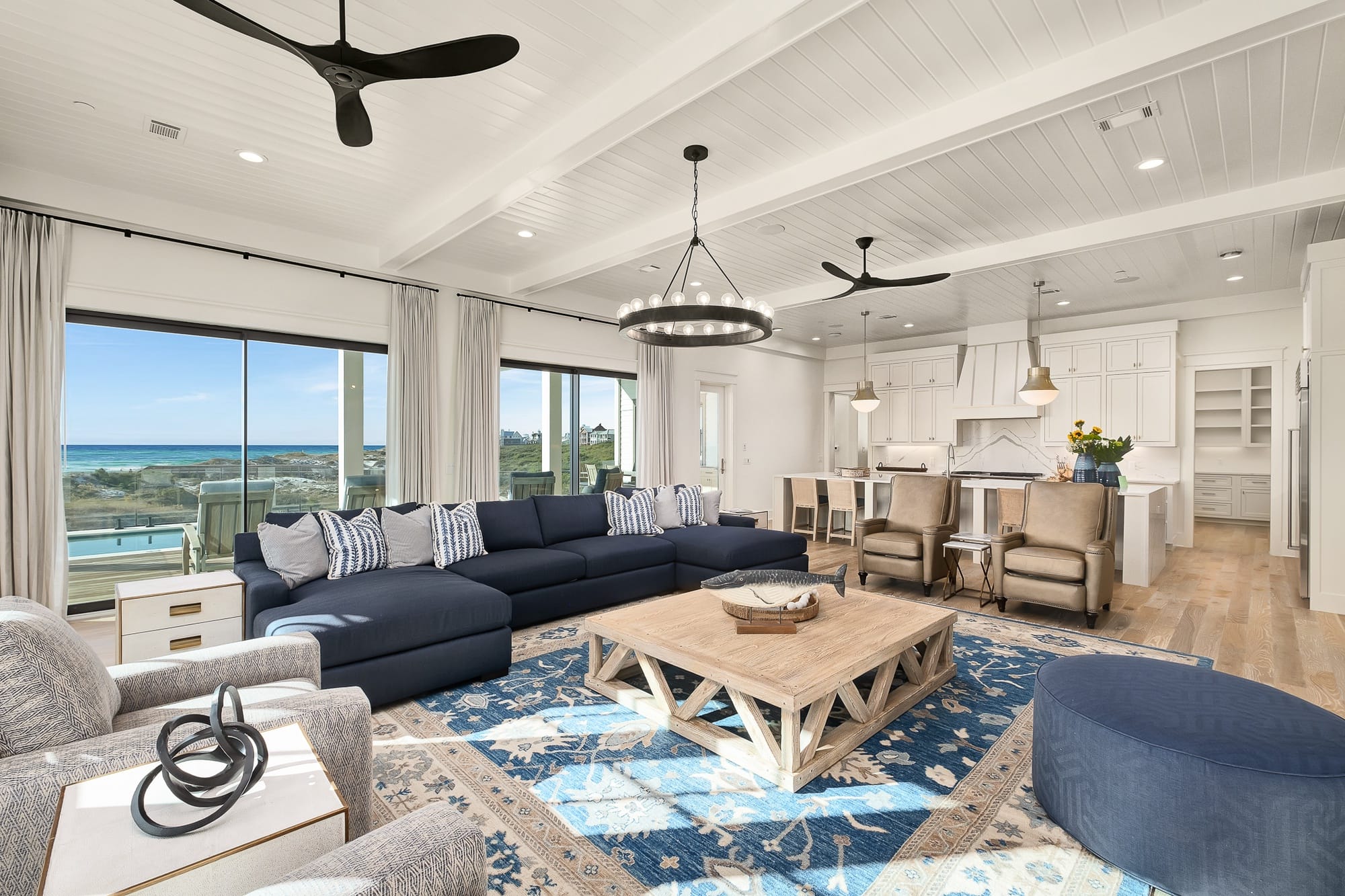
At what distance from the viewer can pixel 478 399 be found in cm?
584

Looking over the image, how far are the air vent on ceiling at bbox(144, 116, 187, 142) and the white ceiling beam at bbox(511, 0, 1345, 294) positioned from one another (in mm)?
3067

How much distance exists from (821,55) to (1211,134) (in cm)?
235

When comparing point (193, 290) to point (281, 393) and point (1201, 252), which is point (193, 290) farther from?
point (1201, 252)

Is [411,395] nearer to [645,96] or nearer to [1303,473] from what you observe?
[645,96]

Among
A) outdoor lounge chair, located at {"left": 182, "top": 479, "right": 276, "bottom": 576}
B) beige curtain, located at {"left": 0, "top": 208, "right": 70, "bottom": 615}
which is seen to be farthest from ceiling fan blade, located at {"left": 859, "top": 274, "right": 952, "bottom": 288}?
beige curtain, located at {"left": 0, "top": 208, "right": 70, "bottom": 615}

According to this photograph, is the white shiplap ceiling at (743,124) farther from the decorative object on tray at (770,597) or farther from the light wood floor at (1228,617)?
the light wood floor at (1228,617)

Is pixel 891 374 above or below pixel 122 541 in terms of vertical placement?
above

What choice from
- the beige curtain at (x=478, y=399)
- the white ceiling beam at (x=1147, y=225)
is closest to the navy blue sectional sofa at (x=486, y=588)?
the beige curtain at (x=478, y=399)

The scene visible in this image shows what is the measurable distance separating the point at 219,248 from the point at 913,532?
19.4 feet

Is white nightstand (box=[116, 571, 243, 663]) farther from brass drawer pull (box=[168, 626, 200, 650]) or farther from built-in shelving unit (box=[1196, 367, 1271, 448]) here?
built-in shelving unit (box=[1196, 367, 1271, 448])

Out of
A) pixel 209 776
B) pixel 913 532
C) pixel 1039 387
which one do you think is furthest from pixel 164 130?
pixel 1039 387

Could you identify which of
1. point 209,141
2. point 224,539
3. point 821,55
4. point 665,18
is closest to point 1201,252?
point 821,55

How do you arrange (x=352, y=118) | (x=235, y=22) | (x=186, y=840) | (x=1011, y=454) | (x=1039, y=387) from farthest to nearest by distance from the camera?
(x=1011, y=454) → (x=1039, y=387) → (x=352, y=118) → (x=235, y=22) → (x=186, y=840)

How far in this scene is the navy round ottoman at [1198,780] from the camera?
151 cm
